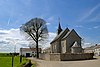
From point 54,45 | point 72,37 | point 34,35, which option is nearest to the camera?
point 72,37

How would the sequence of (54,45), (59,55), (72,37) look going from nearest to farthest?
(59,55), (72,37), (54,45)

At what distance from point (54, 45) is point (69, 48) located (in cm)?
1104

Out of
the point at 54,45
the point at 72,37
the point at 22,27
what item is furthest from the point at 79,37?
the point at 22,27

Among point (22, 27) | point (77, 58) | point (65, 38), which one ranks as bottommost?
point (77, 58)

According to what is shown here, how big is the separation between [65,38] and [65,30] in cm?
630

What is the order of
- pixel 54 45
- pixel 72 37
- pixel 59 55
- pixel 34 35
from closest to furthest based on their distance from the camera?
pixel 59 55
pixel 72 37
pixel 34 35
pixel 54 45

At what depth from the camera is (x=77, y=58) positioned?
51875mm

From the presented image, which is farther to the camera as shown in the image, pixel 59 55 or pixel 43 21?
pixel 43 21

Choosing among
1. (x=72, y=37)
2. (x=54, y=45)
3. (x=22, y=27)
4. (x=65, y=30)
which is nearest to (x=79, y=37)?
(x=72, y=37)

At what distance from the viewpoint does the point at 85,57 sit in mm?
52969

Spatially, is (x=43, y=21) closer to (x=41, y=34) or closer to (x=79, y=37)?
(x=41, y=34)

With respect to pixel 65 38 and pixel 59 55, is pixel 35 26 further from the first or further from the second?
pixel 59 55

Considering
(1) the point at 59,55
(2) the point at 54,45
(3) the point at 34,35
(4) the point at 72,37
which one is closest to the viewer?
(1) the point at 59,55

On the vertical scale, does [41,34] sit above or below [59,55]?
above
